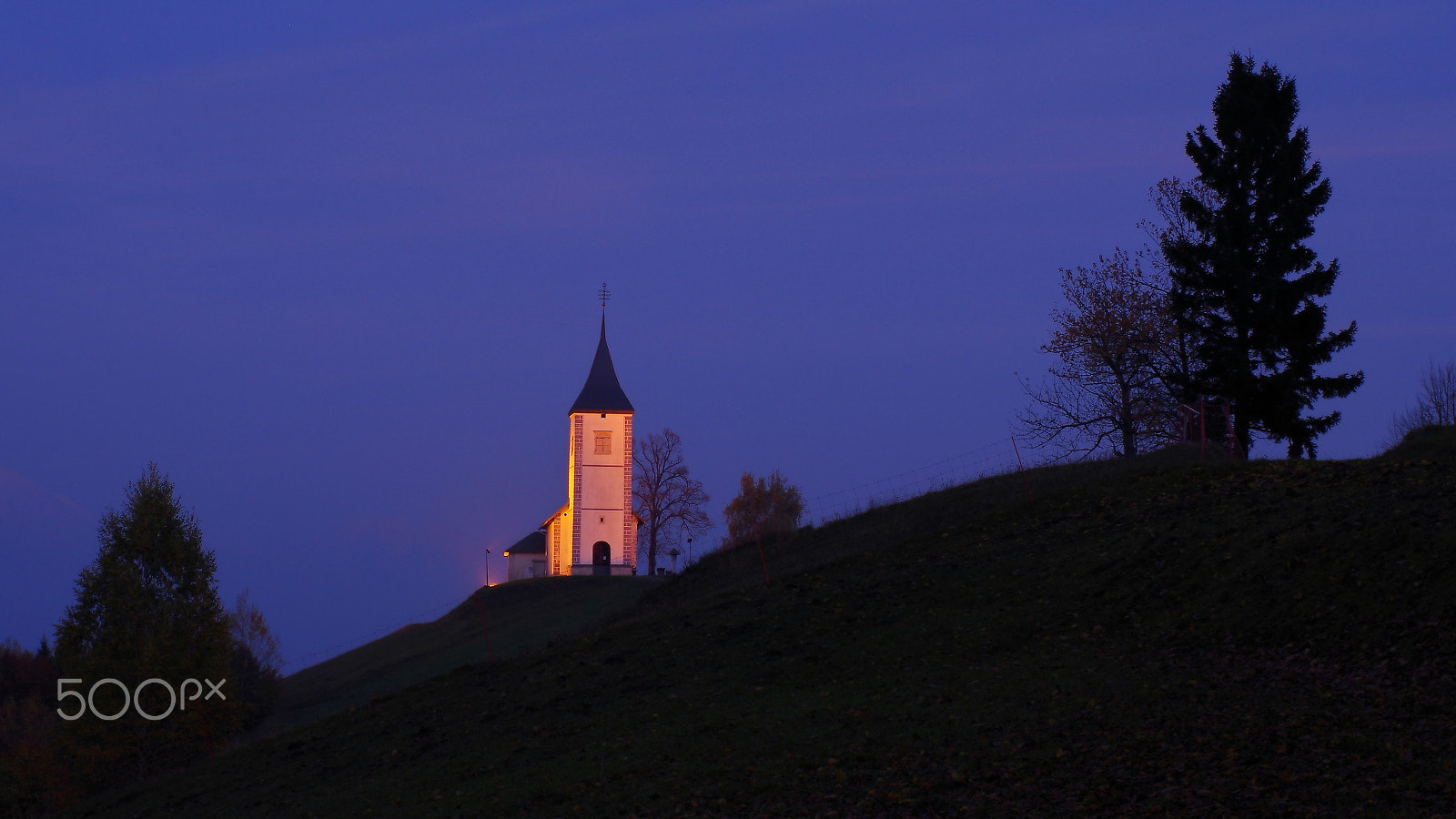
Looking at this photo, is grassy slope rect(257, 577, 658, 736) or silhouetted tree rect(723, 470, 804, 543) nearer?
grassy slope rect(257, 577, 658, 736)

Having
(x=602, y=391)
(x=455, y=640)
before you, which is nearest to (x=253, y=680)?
(x=455, y=640)

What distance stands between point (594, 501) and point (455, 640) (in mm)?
24197

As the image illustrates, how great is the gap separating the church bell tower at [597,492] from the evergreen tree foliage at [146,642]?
38.1m

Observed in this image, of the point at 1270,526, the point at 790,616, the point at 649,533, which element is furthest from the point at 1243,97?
the point at 649,533

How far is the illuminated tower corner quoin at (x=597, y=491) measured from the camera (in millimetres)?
72438

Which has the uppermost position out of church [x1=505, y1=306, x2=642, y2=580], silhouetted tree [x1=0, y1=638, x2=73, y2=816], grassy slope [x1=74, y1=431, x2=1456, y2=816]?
church [x1=505, y1=306, x2=642, y2=580]

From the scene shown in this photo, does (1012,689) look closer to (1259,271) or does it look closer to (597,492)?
(1259,271)

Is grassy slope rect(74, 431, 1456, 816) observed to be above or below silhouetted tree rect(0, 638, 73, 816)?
above

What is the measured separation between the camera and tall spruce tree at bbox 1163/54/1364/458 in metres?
33.8

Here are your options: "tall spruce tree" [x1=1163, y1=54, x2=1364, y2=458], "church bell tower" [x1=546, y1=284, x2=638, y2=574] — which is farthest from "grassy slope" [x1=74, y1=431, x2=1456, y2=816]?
"church bell tower" [x1=546, y1=284, x2=638, y2=574]

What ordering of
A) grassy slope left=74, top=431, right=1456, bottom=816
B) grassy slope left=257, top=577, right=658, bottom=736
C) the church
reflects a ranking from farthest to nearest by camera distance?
the church < grassy slope left=257, top=577, right=658, bottom=736 < grassy slope left=74, top=431, right=1456, bottom=816

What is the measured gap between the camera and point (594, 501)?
239ft

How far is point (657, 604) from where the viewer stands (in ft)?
107

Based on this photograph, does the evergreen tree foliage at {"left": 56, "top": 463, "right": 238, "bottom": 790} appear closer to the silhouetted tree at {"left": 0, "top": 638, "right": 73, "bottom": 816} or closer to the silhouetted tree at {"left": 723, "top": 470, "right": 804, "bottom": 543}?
the silhouetted tree at {"left": 0, "top": 638, "right": 73, "bottom": 816}
